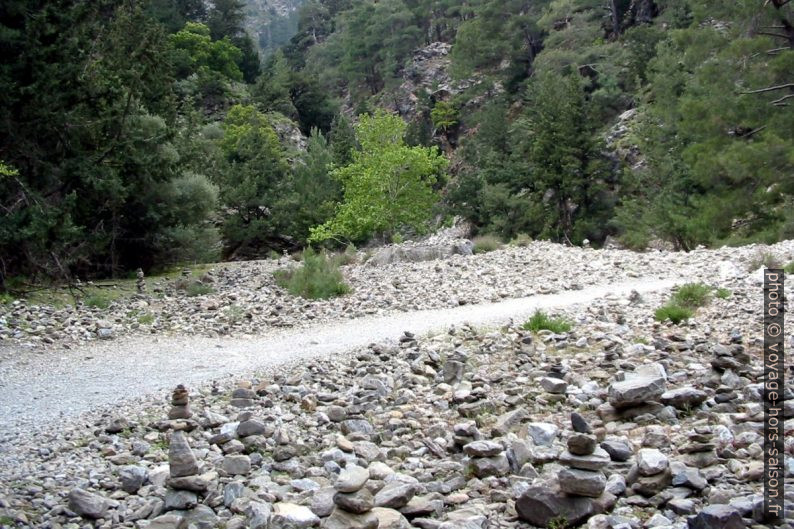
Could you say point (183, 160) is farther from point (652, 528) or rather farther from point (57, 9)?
point (652, 528)

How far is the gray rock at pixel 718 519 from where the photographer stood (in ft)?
11.5

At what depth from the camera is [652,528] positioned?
12.0 feet

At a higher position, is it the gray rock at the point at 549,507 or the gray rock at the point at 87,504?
the gray rock at the point at 549,507

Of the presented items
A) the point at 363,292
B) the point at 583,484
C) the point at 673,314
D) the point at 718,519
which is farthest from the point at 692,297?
the point at 363,292

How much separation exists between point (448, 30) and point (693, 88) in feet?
172

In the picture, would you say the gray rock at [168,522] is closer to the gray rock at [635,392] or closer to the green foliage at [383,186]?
the gray rock at [635,392]

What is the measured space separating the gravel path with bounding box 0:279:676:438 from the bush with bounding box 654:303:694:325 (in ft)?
6.53

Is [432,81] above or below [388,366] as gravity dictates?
above

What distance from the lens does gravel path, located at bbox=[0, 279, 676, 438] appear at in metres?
6.88

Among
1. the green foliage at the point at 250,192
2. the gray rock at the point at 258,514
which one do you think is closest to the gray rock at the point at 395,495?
the gray rock at the point at 258,514

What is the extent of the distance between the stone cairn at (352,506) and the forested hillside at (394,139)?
7.27 metres

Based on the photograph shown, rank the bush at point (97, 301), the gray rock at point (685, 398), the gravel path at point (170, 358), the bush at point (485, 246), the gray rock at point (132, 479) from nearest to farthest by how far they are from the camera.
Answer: the gray rock at point (132, 479) < the gray rock at point (685, 398) < the gravel path at point (170, 358) < the bush at point (97, 301) < the bush at point (485, 246)

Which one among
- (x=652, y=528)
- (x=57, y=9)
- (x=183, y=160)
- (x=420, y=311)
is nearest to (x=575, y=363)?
(x=652, y=528)

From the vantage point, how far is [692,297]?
921 centimetres
